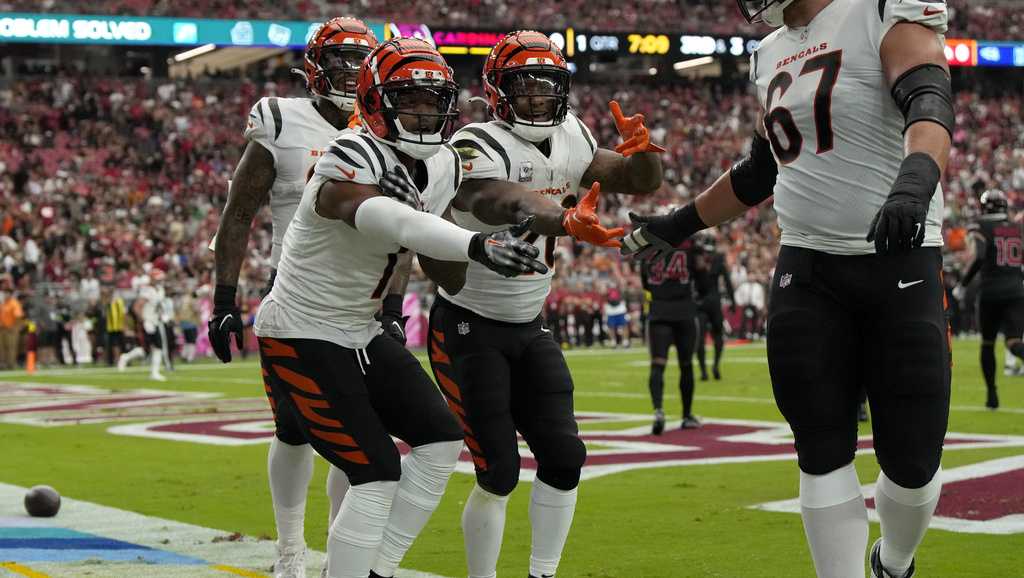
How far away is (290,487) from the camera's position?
5.34 meters

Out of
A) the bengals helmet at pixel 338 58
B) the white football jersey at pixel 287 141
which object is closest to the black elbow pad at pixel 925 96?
the bengals helmet at pixel 338 58

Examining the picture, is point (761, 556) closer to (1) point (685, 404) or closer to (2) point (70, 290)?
(1) point (685, 404)

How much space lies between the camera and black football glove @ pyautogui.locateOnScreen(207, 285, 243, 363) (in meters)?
5.38

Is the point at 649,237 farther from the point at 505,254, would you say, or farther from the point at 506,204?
the point at 505,254

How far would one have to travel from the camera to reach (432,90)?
432cm

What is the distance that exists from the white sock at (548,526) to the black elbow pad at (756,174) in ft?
3.94

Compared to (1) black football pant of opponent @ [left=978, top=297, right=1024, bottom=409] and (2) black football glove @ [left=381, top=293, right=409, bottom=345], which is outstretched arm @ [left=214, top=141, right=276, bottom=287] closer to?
(2) black football glove @ [left=381, top=293, right=409, bottom=345]

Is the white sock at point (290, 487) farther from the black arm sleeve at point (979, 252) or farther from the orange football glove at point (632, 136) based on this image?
the black arm sleeve at point (979, 252)

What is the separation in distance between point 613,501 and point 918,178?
4.33 meters

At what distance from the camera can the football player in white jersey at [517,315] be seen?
4.74 metres

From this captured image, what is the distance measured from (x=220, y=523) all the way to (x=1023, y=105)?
40.6 metres

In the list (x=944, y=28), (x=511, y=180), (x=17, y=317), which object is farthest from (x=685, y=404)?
(x=17, y=317)

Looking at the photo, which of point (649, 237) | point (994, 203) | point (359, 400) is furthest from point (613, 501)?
point (994, 203)

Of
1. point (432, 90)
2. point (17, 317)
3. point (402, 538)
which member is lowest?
point (17, 317)
